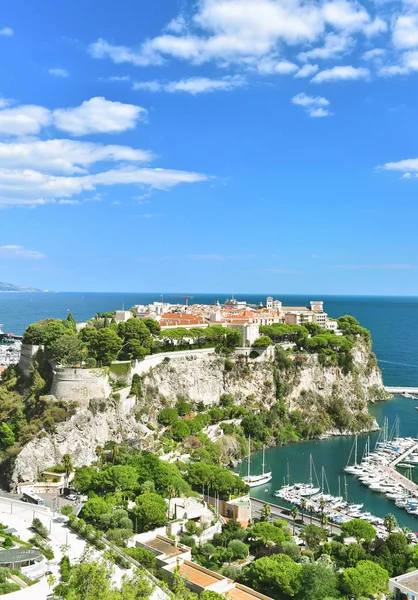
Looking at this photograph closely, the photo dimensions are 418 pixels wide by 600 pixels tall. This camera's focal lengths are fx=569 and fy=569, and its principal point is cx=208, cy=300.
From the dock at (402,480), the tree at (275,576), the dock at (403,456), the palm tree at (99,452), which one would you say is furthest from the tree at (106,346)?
Result: the dock at (403,456)

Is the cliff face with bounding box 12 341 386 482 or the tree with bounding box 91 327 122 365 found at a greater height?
the tree with bounding box 91 327 122 365

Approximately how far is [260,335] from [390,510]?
26732mm

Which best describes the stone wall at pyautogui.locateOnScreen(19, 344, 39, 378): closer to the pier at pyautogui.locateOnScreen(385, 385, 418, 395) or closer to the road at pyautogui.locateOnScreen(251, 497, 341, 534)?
the road at pyautogui.locateOnScreen(251, 497, 341, 534)

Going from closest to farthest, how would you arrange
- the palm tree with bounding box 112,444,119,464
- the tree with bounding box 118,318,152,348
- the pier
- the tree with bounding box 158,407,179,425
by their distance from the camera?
the palm tree with bounding box 112,444,119,464 < the tree with bounding box 158,407,179,425 < the tree with bounding box 118,318,152,348 < the pier

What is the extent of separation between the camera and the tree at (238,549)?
2704cm

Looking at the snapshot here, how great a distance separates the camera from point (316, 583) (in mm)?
22672

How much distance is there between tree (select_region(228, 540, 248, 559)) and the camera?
88.7ft

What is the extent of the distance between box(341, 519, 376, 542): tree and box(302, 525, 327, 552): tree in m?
1.18

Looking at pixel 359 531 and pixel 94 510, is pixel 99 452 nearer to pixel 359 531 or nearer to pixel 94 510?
pixel 94 510

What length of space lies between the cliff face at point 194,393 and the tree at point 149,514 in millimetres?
10207

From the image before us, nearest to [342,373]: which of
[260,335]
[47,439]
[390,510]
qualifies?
[260,335]

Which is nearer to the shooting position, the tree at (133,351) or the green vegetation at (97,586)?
the green vegetation at (97,586)

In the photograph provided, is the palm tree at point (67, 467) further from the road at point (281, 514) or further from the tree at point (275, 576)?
the tree at point (275, 576)

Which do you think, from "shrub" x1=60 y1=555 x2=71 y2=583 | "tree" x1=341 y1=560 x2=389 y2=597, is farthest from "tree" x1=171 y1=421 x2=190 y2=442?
"shrub" x1=60 y1=555 x2=71 y2=583
